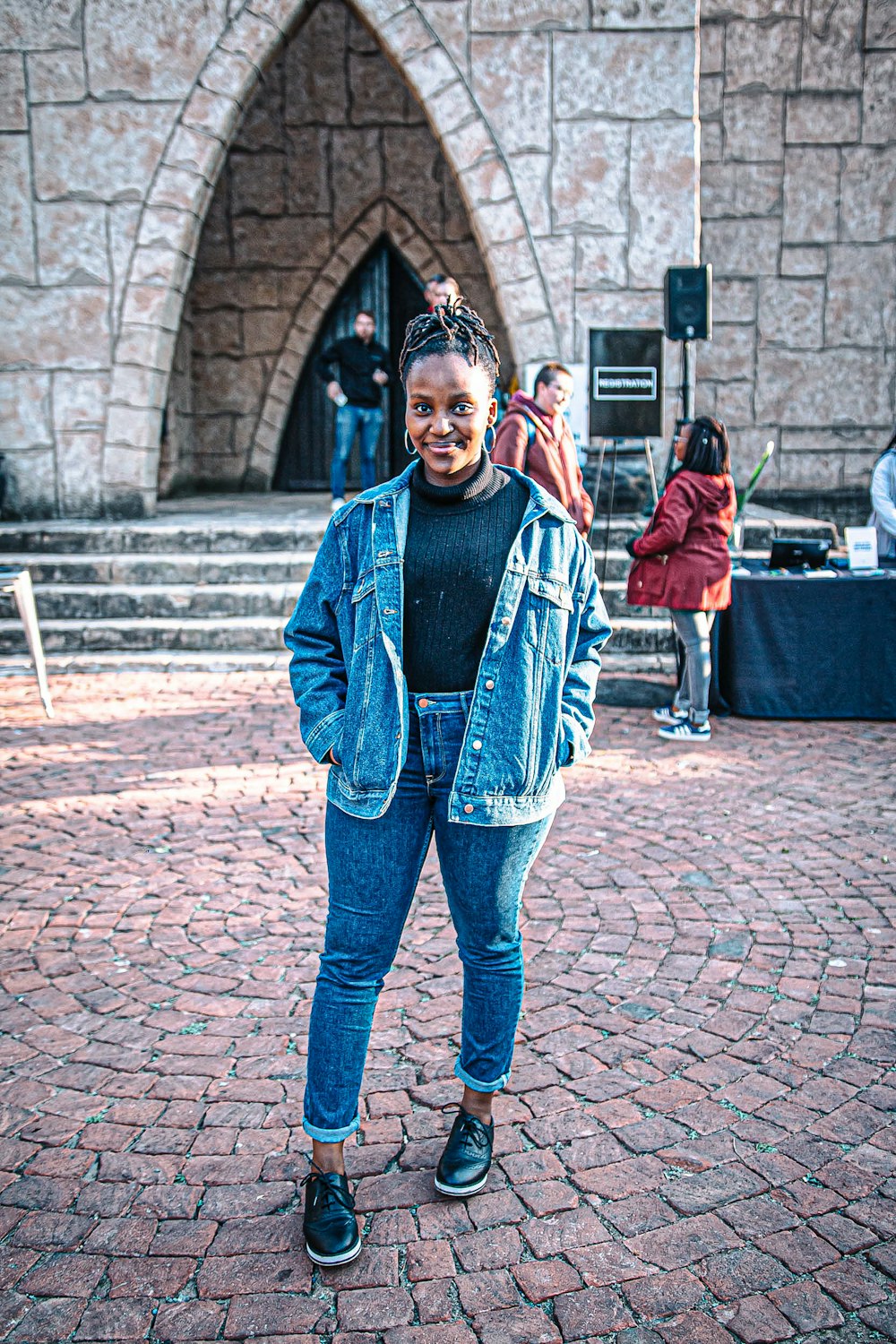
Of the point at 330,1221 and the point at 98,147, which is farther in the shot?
the point at 98,147

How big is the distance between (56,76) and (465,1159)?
1019 centimetres

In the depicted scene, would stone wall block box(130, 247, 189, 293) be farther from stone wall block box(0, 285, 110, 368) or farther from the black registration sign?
Answer: the black registration sign

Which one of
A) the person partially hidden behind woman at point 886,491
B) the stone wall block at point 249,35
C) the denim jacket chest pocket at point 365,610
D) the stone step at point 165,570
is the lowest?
the stone step at point 165,570

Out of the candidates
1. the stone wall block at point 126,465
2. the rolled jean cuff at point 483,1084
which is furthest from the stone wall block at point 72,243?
the rolled jean cuff at point 483,1084

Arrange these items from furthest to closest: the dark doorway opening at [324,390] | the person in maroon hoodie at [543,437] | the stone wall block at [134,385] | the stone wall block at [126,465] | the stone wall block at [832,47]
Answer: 1. the dark doorway opening at [324,390]
2. the stone wall block at [832,47]
3. the stone wall block at [126,465]
4. the stone wall block at [134,385]
5. the person in maroon hoodie at [543,437]

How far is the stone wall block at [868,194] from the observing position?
11719 millimetres

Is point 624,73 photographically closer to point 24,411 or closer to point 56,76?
point 56,76

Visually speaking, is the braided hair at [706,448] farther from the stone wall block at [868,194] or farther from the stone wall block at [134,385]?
Answer: the stone wall block at [868,194]

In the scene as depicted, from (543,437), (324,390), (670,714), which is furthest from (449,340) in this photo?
(324,390)

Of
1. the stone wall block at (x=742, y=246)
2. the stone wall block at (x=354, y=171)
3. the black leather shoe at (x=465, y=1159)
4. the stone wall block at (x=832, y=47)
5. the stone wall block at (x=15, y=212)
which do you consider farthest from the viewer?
the stone wall block at (x=354, y=171)

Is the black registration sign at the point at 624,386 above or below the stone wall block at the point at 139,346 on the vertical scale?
below

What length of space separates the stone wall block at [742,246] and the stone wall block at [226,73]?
4.93m

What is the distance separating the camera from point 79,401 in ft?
33.7

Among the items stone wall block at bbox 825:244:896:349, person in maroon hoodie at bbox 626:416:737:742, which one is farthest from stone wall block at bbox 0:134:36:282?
stone wall block at bbox 825:244:896:349
